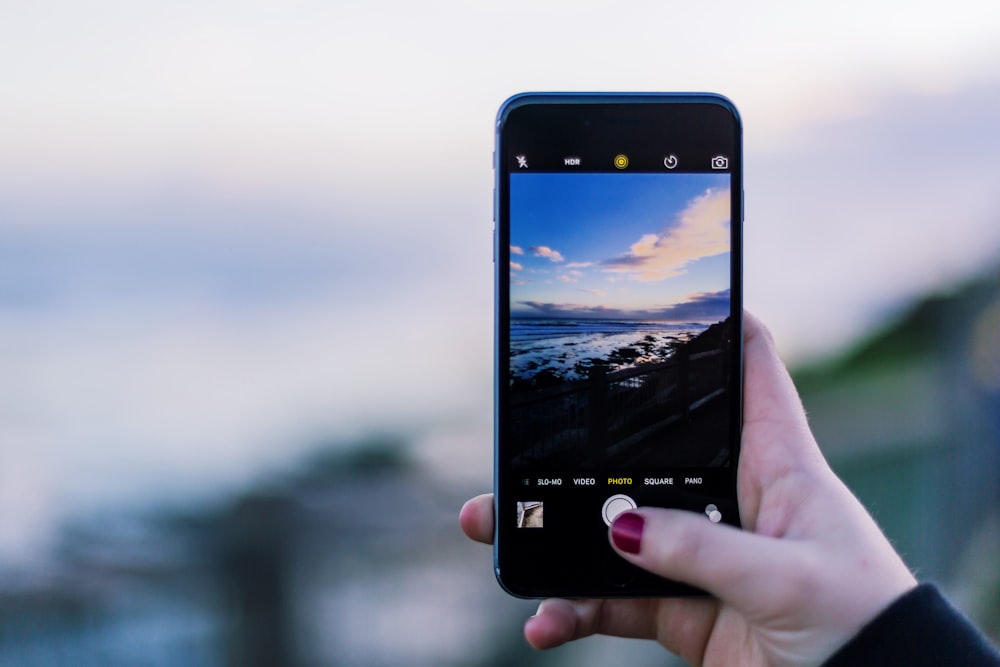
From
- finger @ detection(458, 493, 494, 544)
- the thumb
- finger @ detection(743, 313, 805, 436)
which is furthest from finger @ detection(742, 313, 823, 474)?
finger @ detection(458, 493, 494, 544)

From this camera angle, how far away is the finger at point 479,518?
81 centimetres

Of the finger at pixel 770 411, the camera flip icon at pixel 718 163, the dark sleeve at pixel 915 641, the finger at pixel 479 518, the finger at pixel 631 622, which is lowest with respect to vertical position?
the finger at pixel 631 622

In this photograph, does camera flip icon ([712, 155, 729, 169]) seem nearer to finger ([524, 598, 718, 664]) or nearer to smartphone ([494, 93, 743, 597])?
smartphone ([494, 93, 743, 597])

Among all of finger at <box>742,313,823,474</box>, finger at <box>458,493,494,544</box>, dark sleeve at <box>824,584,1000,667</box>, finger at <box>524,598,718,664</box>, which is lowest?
finger at <box>524,598,718,664</box>

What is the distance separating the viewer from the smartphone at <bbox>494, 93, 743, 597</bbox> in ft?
2.57

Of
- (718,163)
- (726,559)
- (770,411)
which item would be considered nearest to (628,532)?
(726,559)

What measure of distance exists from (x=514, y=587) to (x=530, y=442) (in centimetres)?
13

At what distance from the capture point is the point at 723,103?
0.80m

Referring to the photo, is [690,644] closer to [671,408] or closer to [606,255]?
[671,408]

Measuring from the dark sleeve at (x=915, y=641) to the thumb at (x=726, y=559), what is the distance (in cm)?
7

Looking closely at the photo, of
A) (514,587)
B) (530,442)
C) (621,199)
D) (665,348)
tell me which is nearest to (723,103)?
(621,199)

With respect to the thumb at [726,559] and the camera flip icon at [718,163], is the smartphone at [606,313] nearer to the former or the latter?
the camera flip icon at [718,163]

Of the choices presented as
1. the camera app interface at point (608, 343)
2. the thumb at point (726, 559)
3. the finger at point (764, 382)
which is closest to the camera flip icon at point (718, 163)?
the camera app interface at point (608, 343)

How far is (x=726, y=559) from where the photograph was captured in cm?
64
